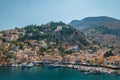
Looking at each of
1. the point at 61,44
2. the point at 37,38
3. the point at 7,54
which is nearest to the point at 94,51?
the point at 61,44

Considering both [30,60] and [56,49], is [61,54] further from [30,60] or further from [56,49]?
[30,60]

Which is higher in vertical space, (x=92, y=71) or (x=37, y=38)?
(x=37, y=38)

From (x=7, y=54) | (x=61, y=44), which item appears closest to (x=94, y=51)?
(x=61, y=44)

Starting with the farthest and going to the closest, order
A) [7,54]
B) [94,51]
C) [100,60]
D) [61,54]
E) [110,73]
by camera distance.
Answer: [94,51] → [61,54] → [7,54] → [100,60] → [110,73]

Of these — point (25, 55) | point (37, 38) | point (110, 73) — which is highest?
point (37, 38)

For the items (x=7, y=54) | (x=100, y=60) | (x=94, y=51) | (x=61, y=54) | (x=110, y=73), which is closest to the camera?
(x=110, y=73)

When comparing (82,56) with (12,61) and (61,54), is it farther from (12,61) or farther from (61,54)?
(12,61)

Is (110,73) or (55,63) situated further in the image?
(55,63)

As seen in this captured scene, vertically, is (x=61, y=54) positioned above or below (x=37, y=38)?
below

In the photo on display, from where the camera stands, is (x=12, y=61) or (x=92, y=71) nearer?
(x=92, y=71)
